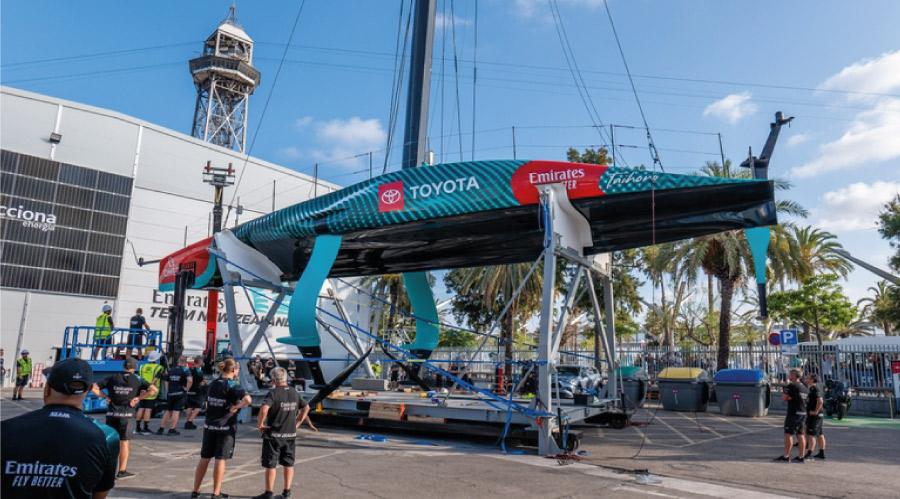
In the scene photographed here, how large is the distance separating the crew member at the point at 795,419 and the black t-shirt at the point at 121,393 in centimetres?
962

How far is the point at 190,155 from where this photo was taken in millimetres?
30531

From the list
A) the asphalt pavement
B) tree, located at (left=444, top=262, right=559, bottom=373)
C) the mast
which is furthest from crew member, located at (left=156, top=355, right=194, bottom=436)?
tree, located at (left=444, top=262, right=559, bottom=373)

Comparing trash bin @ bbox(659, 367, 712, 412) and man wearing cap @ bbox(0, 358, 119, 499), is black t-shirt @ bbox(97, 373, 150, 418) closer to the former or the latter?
man wearing cap @ bbox(0, 358, 119, 499)

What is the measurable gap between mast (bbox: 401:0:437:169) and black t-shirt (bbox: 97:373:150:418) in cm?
786

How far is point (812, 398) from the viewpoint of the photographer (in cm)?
939

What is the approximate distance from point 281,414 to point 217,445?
2.65ft

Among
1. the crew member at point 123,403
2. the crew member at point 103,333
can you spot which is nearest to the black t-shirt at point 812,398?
the crew member at point 123,403

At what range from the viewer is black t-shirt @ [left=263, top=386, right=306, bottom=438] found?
246 inches

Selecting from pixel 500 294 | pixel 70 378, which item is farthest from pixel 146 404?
pixel 500 294

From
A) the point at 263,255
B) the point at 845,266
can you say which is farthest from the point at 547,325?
the point at 845,266

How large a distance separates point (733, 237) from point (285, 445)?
63.7 ft

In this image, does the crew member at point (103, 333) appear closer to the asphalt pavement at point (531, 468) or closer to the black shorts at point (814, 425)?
the asphalt pavement at point (531, 468)

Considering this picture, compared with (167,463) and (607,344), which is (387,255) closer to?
(607,344)

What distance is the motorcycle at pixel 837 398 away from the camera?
51.5 ft
